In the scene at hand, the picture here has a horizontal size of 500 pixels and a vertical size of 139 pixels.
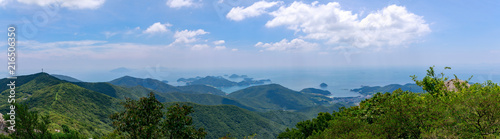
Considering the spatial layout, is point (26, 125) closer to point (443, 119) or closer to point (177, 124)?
point (177, 124)

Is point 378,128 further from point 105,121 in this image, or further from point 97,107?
point 97,107

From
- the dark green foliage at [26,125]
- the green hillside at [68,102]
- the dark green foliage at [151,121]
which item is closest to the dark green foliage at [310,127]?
the dark green foliage at [151,121]

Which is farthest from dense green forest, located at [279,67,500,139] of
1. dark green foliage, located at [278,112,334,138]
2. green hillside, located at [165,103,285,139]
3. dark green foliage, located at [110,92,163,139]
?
green hillside, located at [165,103,285,139]

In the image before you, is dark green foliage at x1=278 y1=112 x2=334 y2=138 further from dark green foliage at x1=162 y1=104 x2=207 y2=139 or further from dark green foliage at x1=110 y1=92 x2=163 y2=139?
dark green foliage at x1=110 y1=92 x2=163 y2=139

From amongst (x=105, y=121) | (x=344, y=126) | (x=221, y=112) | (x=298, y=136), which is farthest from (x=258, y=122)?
(x=344, y=126)

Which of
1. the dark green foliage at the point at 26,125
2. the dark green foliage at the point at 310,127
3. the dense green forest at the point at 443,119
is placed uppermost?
the dense green forest at the point at 443,119

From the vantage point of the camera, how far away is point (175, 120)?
15.0 m

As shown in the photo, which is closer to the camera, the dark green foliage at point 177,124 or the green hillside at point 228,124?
the dark green foliage at point 177,124

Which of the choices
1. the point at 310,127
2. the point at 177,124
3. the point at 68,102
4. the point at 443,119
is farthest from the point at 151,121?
the point at 68,102

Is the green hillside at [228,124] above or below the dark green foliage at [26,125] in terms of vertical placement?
below

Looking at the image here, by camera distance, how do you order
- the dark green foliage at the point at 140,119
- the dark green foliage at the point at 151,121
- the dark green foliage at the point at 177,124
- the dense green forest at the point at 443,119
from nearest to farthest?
the dense green forest at the point at 443,119
the dark green foliage at the point at 140,119
the dark green foliage at the point at 151,121
the dark green foliage at the point at 177,124

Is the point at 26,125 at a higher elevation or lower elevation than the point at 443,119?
lower

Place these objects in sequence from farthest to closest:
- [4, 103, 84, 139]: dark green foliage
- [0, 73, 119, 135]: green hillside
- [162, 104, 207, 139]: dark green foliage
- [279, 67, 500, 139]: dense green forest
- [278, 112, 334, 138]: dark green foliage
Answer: [0, 73, 119, 135]: green hillside → [278, 112, 334, 138]: dark green foliage → [162, 104, 207, 139]: dark green foliage → [4, 103, 84, 139]: dark green foliage → [279, 67, 500, 139]: dense green forest

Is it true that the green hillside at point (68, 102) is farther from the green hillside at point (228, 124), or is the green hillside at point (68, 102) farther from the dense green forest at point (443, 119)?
the dense green forest at point (443, 119)
